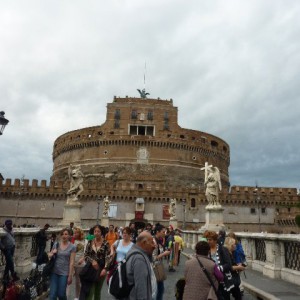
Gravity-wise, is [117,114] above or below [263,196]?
above

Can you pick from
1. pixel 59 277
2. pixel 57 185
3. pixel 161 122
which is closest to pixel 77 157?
pixel 57 185

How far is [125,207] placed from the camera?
50.2m

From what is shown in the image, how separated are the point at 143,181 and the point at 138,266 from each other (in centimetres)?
5440

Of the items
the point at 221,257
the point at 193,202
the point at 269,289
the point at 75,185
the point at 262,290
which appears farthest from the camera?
the point at 193,202

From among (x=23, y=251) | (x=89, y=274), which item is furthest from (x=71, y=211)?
(x=89, y=274)

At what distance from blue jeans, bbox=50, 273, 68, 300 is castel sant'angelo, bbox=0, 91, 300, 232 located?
43.9 meters

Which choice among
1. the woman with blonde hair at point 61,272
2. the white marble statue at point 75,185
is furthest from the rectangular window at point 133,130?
the woman with blonde hair at point 61,272

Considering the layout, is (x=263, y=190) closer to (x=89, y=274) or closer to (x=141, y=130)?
(x=141, y=130)

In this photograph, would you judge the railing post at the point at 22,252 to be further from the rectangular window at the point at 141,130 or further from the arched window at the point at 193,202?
the rectangular window at the point at 141,130

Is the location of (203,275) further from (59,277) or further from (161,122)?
(161,122)

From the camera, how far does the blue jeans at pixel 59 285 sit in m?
Answer: 5.26

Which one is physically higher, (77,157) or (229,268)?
(77,157)

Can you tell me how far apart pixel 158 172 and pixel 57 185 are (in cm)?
1743

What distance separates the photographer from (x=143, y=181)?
57.4 m
